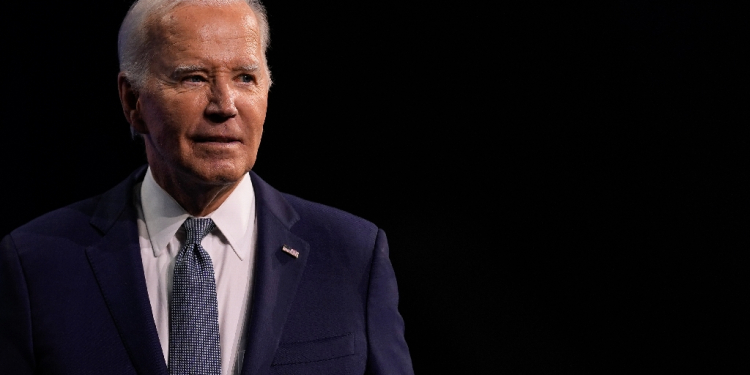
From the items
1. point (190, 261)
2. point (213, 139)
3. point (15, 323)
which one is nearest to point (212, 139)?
point (213, 139)

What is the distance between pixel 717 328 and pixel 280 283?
3.71 ft

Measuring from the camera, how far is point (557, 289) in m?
2.25

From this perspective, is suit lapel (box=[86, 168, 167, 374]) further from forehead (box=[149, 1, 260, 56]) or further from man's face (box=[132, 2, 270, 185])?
forehead (box=[149, 1, 260, 56])

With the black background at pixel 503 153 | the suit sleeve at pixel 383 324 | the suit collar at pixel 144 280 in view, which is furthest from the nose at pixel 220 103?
the black background at pixel 503 153

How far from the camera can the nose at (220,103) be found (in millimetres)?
1646

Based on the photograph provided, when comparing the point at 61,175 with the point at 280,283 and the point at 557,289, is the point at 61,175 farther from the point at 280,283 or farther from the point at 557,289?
the point at 557,289

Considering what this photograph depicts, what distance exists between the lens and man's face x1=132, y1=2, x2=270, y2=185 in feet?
5.42

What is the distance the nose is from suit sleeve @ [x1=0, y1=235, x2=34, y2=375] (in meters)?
0.50

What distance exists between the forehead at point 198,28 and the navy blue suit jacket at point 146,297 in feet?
1.13

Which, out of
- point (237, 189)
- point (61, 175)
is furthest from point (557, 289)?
point (61, 175)

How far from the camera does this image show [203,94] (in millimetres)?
1657

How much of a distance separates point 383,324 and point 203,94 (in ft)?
2.01

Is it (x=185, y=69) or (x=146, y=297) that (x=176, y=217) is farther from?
(x=185, y=69)

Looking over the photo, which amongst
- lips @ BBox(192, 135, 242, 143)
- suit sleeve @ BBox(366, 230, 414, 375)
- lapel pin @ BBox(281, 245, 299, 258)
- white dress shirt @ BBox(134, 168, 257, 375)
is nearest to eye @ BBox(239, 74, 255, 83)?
lips @ BBox(192, 135, 242, 143)
